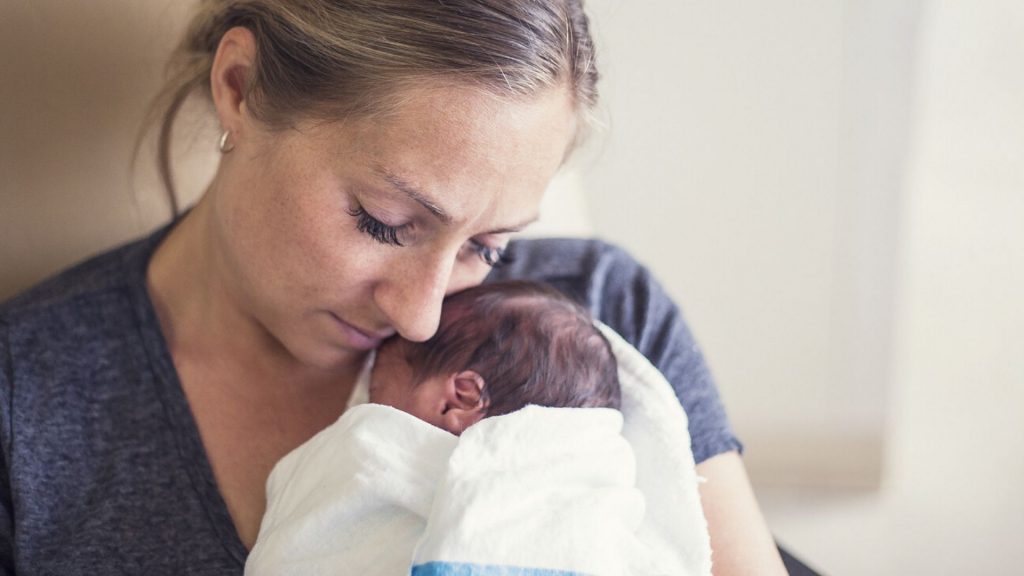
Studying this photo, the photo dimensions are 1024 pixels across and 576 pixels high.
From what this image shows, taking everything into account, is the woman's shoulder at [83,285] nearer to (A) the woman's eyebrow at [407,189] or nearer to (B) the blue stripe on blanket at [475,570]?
(A) the woman's eyebrow at [407,189]

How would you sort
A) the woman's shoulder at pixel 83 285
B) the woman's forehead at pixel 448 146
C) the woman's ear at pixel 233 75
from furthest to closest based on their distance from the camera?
the woman's shoulder at pixel 83 285 < the woman's ear at pixel 233 75 < the woman's forehead at pixel 448 146

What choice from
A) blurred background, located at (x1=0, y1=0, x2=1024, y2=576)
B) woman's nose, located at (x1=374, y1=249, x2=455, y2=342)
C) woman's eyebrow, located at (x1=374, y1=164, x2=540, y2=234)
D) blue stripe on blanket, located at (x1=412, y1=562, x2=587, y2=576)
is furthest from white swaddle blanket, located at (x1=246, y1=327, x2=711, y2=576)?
blurred background, located at (x1=0, y1=0, x2=1024, y2=576)

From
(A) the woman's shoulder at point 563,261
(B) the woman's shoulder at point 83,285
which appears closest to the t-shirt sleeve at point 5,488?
(B) the woman's shoulder at point 83,285

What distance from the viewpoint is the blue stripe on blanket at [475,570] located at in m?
1.05

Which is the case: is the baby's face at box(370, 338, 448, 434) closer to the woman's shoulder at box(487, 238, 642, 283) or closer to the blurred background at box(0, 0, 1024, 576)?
the woman's shoulder at box(487, 238, 642, 283)

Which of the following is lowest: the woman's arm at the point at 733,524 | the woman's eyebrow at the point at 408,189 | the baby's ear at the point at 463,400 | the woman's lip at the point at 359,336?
the woman's arm at the point at 733,524

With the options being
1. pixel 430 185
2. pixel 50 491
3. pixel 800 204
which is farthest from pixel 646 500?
pixel 800 204

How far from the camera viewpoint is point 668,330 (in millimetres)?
1581

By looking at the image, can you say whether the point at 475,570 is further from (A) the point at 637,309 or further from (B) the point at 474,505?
(A) the point at 637,309

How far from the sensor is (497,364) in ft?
4.09

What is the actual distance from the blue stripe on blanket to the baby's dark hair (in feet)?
0.70

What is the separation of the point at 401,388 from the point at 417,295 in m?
0.13

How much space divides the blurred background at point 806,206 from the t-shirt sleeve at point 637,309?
0.57 feet

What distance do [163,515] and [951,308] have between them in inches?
66.6
